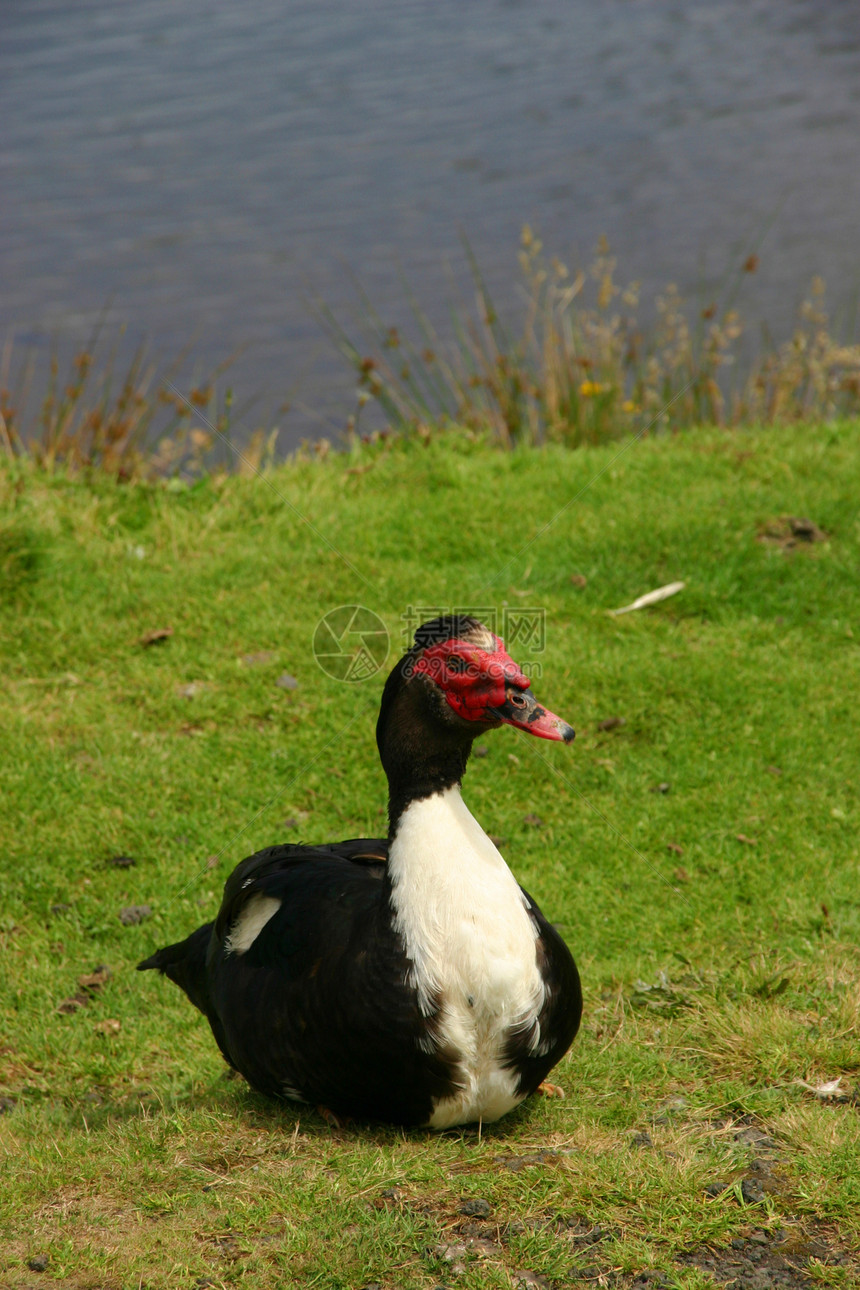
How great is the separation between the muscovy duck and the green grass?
18cm

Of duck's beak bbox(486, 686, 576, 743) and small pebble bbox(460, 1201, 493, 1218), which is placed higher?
duck's beak bbox(486, 686, 576, 743)

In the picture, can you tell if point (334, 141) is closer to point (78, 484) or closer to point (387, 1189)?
point (78, 484)

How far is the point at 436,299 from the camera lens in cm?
1287

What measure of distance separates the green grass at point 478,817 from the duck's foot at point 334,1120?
4 cm

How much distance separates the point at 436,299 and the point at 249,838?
8698mm

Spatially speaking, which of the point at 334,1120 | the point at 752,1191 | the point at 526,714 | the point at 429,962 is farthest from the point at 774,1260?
the point at 526,714

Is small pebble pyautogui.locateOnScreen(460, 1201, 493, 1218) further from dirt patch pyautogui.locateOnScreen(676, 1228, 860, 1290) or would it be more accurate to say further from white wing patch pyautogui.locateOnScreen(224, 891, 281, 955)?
white wing patch pyautogui.locateOnScreen(224, 891, 281, 955)

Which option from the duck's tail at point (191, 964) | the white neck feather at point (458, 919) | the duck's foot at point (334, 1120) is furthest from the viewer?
the duck's tail at point (191, 964)

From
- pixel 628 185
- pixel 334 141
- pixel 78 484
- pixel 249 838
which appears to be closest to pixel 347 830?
pixel 249 838

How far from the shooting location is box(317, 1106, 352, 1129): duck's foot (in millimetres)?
3572

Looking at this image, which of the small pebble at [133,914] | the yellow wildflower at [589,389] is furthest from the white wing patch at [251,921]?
the yellow wildflower at [589,389]

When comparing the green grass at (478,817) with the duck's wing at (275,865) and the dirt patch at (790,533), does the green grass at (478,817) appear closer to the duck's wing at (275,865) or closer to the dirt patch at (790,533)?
the dirt patch at (790,533)

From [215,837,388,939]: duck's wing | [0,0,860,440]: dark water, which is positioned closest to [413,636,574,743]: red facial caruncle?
[215,837,388,939]: duck's wing

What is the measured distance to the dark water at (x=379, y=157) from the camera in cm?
1323
